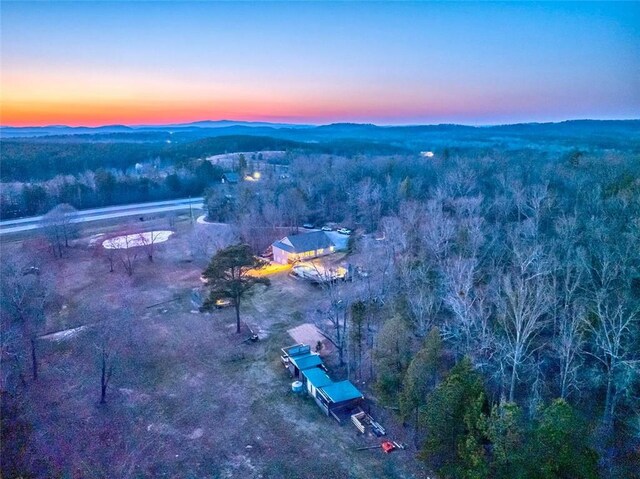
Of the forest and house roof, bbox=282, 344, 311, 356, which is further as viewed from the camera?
house roof, bbox=282, 344, 311, 356

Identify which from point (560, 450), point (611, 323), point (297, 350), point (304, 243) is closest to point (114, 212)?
point (304, 243)

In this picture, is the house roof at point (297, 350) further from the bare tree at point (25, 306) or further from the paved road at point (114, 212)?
the paved road at point (114, 212)

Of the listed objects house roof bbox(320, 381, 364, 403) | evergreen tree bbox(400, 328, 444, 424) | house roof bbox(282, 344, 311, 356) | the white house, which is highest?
evergreen tree bbox(400, 328, 444, 424)

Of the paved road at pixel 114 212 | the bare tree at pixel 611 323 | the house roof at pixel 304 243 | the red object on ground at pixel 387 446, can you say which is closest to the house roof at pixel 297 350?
the red object on ground at pixel 387 446

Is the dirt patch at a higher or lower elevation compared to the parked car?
lower

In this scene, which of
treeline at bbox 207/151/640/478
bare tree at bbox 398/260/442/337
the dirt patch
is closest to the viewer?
treeline at bbox 207/151/640/478

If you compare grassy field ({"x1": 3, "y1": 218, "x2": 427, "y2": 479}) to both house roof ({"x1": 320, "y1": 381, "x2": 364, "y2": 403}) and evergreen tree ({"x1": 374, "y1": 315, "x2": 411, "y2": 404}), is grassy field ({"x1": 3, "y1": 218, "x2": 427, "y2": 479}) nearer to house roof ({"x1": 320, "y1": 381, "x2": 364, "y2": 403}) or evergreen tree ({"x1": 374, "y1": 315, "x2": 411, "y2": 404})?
house roof ({"x1": 320, "y1": 381, "x2": 364, "y2": 403})

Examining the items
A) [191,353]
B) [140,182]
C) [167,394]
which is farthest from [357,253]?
[140,182]

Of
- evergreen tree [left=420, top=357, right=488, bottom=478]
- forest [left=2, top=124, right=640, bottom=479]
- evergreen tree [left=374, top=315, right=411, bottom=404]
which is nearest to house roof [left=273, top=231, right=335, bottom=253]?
forest [left=2, top=124, right=640, bottom=479]
